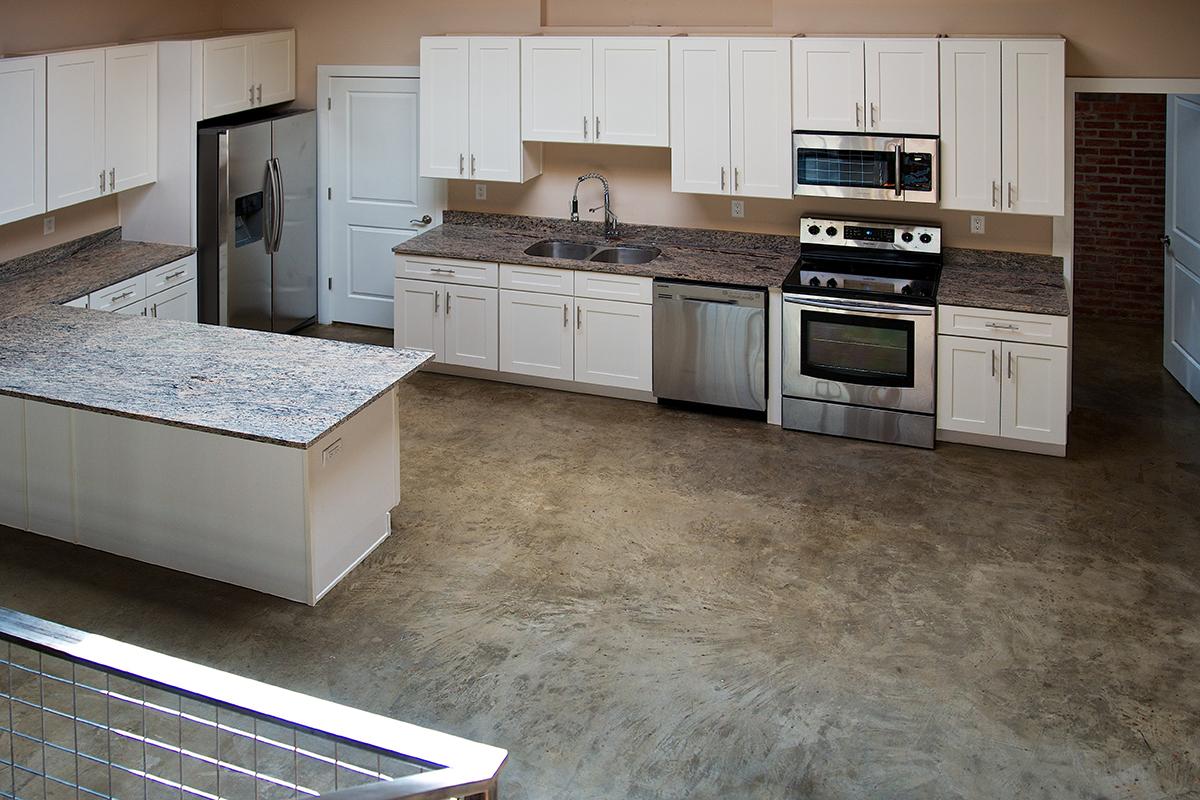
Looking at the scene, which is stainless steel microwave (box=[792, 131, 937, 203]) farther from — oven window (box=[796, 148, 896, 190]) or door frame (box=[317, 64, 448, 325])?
door frame (box=[317, 64, 448, 325])

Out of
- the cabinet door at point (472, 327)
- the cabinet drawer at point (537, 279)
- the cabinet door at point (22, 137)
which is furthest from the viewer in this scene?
the cabinet door at point (472, 327)

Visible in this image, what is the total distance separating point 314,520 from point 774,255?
371 centimetres

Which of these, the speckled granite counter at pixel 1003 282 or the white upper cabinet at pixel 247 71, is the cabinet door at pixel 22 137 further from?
the speckled granite counter at pixel 1003 282

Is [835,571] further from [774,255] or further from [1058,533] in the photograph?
[774,255]

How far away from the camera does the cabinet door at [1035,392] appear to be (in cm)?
617

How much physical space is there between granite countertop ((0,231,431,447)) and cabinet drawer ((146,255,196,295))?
0.77 meters

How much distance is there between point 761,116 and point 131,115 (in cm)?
375

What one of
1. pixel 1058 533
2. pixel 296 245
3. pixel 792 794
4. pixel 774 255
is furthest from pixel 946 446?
pixel 296 245

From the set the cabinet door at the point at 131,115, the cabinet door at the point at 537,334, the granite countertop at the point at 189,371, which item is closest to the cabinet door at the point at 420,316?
the cabinet door at the point at 537,334

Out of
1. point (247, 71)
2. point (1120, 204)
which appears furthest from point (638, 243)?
point (1120, 204)

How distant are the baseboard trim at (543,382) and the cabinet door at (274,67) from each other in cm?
219

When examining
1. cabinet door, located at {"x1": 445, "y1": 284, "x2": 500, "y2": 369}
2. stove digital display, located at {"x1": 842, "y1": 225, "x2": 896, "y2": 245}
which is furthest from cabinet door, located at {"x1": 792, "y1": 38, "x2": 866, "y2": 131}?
cabinet door, located at {"x1": 445, "y1": 284, "x2": 500, "y2": 369}

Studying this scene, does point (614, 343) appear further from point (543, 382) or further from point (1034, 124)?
point (1034, 124)

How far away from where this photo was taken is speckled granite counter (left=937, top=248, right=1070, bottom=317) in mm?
6207
